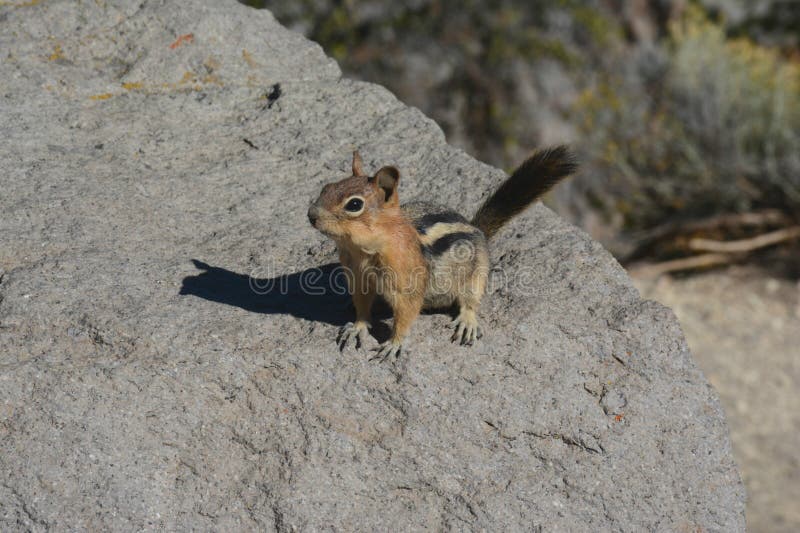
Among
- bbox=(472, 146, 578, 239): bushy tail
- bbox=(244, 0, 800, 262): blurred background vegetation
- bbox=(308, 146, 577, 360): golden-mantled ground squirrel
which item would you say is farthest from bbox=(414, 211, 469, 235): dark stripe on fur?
bbox=(244, 0, 800, 262): blurred background vegetation

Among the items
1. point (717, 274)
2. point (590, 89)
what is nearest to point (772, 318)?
point (717, 274)

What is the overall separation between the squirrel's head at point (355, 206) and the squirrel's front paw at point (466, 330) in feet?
2.09

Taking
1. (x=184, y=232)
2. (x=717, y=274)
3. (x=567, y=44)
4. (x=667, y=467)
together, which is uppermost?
(x=667, y=467)

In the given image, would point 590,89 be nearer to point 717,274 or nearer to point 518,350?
point 717,274

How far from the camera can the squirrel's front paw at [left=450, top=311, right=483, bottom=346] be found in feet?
12.8

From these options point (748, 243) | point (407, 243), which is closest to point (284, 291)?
point (407, 243)

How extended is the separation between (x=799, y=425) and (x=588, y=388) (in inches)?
181

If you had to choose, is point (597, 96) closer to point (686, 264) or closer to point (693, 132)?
point (693, 132)

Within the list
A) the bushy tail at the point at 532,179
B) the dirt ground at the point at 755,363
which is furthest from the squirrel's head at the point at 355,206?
the dirt ground at the point at 755,363

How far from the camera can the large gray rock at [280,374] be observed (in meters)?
3.42

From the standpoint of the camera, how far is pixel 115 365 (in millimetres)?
3596

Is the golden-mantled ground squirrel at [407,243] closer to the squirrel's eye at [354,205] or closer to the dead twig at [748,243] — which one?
the squirrel's eye at [354,205]

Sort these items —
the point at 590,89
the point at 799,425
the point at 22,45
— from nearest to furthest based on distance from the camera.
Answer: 1. the point at 22,45
2. the point at 799,425
3. the point at 590,89

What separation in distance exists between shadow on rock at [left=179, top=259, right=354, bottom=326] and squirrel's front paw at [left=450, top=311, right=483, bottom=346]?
486mm
